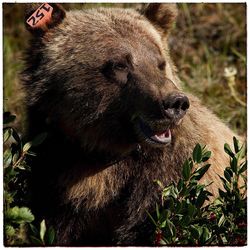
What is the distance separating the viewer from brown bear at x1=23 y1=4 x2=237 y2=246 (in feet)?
16.0

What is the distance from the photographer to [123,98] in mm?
4844

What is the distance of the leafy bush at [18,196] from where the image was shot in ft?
14.3

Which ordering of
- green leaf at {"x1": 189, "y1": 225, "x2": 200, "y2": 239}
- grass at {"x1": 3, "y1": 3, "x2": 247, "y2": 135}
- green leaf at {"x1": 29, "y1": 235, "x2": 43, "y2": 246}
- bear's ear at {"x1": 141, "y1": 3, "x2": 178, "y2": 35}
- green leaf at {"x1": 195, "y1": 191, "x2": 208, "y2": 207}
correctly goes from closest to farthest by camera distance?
green leaf at {"x1": 29, "y1": 235, "x2": 43, "y2": 246} → green leaf at {"x1": 189, "y1": 225, "x2": 200, "y2": 239} → green leaf at {"x1": 195, "y1": 191, "x2": 208, "y2": 207} → bear's ear at {"x1": 141, "y1": 3, "x2": 178, "y2": 35} → grass at {"x1": 3, "y1": 3, "x2": 247, "y2": 135}

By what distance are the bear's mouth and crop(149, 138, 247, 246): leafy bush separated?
0.23m

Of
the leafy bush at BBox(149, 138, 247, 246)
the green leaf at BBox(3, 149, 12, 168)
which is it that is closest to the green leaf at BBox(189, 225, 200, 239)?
the leafy bush at BBox(149, 138, 247, 246)

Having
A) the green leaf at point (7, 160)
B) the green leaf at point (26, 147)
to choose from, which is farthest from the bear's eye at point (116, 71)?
the green leaf at point (7, 160)

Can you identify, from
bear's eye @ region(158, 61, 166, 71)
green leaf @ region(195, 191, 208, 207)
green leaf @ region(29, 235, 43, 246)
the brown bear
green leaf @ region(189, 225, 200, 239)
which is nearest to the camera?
green leaf @ region(29, 235, 43, 246)

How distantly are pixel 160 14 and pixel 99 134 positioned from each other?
4.00 ft

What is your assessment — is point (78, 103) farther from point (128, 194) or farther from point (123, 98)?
point (128, 194)

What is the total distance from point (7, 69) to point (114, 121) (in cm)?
358

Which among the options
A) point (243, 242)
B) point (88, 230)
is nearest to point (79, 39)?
point (88, 230)

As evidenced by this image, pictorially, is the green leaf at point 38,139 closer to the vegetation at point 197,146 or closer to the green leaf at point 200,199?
the vegetation at point 197,146

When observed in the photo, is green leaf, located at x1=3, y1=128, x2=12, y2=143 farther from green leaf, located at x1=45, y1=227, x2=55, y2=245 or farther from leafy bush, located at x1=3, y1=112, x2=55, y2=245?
green leaf, located at x1=45, y1=227, x2=55, y2=245

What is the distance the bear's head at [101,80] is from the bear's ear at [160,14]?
25 cm
